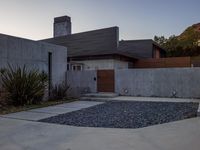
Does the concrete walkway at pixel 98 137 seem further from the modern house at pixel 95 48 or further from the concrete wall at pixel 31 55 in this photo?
the modern house at pixel 95 48

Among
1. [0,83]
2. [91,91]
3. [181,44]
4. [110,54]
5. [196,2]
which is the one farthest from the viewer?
[181,44]

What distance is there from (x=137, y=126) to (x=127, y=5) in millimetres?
9940

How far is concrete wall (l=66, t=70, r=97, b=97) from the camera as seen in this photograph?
1781 centimetres

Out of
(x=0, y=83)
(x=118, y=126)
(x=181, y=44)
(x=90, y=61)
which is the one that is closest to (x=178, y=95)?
(x=90, y=61)

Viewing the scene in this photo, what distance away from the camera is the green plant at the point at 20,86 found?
1194cm

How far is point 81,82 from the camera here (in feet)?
59.7

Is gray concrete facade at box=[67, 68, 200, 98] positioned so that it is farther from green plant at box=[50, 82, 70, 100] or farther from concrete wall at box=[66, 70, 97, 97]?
green plant at box=[50, 82, 70, 100]

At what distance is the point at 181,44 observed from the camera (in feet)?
110

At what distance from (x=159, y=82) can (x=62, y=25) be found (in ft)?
47.6

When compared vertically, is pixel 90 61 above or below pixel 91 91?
above

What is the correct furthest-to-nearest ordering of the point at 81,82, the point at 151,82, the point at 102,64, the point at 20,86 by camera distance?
the point at 102,64 → the point at 81,82 → the point at 151,82 → the point at 20,86

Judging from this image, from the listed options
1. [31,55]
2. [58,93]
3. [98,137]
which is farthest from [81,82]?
[98,137]

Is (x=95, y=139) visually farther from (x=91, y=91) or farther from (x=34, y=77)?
(x=91, y=91)

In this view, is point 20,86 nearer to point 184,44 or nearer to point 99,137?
point 99,137
